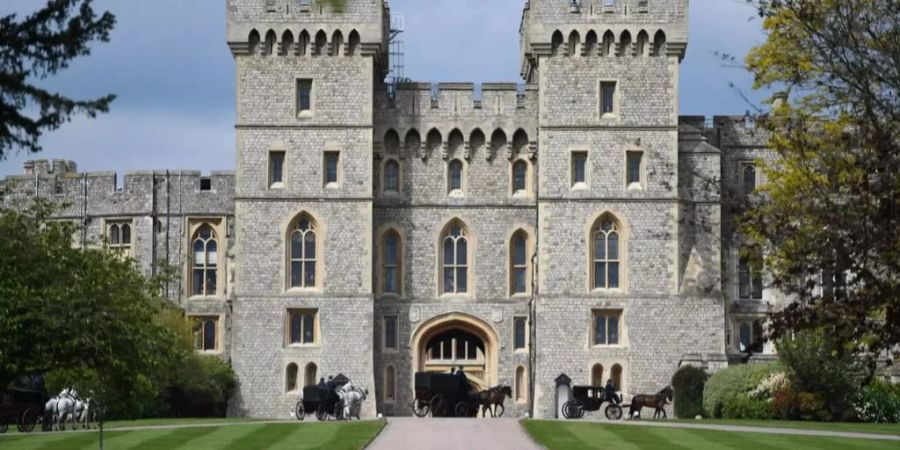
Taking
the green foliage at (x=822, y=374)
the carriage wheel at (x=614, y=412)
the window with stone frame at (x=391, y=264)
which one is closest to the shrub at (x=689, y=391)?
the carriage wheel at (x=614, y=412)

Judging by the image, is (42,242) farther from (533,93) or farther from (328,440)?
(533,93)

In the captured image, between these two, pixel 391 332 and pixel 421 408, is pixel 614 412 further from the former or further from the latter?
pixel 391 332

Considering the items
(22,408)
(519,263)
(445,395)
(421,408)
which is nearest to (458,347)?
(519,263)

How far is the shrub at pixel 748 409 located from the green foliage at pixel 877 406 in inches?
91.2

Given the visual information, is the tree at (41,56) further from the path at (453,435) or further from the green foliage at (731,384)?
the green foliage at (731,384)

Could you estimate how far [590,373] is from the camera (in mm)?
51375

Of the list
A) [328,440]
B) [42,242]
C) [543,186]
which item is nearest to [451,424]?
[328,440]

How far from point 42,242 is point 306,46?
53.9 ft

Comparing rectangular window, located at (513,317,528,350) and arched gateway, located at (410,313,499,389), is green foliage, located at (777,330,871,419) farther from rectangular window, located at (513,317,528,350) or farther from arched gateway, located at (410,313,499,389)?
arched gateway, located at (410,313,499,389)

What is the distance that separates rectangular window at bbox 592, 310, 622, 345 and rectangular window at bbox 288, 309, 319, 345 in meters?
8.08

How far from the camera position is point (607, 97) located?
5269 centimetres

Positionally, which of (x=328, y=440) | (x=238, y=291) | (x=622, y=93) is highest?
(x=622, y=93)

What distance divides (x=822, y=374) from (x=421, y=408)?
34.7ft

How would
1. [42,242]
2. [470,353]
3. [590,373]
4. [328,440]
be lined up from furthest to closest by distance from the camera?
[470,353], [590,373], [42,242], [328,440]
